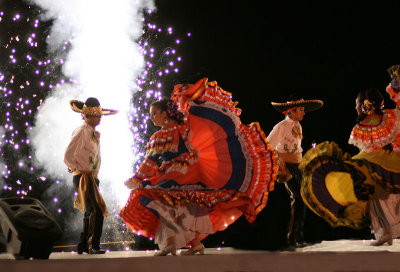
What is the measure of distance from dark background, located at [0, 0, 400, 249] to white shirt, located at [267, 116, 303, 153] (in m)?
1.24

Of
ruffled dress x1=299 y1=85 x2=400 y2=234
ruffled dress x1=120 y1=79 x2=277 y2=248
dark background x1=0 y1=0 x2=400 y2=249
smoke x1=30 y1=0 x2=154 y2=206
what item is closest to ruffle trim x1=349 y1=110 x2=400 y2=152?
ruffled dress x1=299 y1=85 x2=400 y2=234

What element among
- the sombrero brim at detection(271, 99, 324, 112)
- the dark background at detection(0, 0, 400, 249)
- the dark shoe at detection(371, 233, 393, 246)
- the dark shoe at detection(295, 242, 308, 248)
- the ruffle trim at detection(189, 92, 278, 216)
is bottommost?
the dark shoe at detection(295, 242, 308, 248)

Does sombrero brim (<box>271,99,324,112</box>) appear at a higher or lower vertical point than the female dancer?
higher

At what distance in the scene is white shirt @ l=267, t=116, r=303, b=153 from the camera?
Result: 18.2ft

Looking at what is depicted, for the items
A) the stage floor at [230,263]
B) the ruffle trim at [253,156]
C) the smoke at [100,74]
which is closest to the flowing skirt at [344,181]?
the ruffle trim at [253,156]

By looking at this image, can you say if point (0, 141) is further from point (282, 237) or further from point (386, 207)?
point (386, 207)

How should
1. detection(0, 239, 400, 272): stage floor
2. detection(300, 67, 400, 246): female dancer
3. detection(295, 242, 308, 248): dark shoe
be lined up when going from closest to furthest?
detection(0, 239, 400, 272): stage floor → detection(300, 67, 400, 246): female dancer → detection(295, 242, 308, 248): dark shoe

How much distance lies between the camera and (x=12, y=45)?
7.28 meters

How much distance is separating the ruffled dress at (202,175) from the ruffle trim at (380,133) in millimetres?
1000

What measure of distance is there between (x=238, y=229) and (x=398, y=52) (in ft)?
10.1

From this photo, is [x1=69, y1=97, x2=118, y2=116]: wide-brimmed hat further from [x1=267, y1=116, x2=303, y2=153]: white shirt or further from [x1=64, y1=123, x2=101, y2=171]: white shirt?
[x1=267, y1=116, x2=303, y2=153]: white shirt

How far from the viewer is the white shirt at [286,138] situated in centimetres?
555

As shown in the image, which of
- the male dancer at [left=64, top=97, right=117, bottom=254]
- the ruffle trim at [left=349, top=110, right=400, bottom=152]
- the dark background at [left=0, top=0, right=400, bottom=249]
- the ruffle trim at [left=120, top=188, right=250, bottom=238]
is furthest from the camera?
the dark background at [left=0, top=0, right=400, bottom=249]

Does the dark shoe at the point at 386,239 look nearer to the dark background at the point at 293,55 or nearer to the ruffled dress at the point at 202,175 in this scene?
the ruffled dress at the point at 202,175
